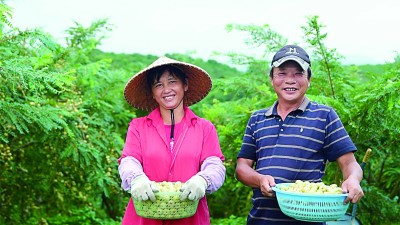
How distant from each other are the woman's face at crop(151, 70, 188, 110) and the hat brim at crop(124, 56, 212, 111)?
0.32ft

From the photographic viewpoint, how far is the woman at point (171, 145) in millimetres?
3104

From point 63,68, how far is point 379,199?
113 inches

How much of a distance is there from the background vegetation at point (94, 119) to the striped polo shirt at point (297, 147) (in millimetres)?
820

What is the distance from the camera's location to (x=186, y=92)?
3.53 meters

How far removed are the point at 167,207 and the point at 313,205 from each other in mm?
677

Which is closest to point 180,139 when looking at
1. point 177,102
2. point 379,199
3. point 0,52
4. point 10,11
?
point 177,102

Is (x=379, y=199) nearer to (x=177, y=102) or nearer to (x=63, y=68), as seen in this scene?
(x=177, y=102)

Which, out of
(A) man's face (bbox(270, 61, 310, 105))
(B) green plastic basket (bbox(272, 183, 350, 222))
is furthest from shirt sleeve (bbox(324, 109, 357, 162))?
(B) green plastic basket (bbox(272, 183, 350, 222))

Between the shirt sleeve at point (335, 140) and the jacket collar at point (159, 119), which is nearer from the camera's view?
the shirt sleeve at point (335, 140)

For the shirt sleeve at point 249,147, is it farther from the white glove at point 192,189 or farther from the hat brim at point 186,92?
the white glove at point 192,189

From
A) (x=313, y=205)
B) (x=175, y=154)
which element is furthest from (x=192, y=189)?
(x=313, y=205)

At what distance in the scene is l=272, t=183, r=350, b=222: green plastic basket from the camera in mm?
2783

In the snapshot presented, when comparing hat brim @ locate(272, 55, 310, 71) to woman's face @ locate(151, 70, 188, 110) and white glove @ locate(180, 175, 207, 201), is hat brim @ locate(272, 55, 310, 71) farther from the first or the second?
white glove @ locate(180, 175, 207, 201)

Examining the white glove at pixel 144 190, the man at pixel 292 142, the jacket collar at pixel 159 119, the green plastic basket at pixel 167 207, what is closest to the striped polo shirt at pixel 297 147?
the man at pixel 292 142
